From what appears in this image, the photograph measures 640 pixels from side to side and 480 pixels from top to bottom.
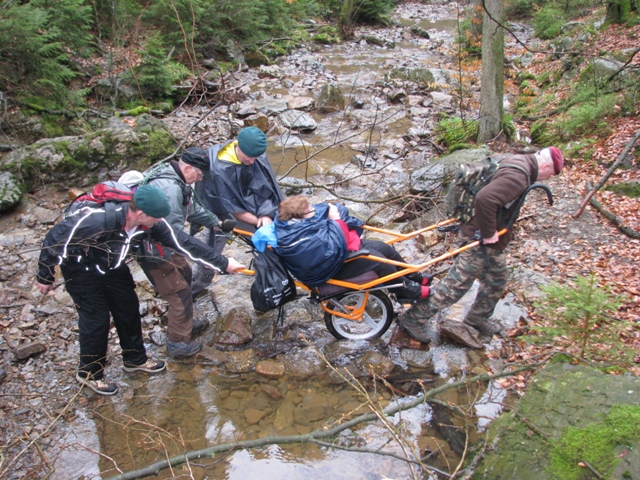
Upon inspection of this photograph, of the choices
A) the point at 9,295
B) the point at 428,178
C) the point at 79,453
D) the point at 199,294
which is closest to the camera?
the point at 79,453

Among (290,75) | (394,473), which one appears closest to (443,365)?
(394,473)

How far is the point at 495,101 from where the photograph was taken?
913 cm

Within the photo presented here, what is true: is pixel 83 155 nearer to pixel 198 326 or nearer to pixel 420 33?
pixel 198 326

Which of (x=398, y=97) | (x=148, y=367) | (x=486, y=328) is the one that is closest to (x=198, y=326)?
(x=148, y=367)

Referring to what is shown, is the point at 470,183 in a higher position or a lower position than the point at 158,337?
higher

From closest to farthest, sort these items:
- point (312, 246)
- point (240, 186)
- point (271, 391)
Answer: point (312, 246)
point (271, 391)
point (240, 186)

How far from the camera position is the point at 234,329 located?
5109mm

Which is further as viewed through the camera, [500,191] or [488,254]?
[488,254]

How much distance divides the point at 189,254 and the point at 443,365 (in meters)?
2.84

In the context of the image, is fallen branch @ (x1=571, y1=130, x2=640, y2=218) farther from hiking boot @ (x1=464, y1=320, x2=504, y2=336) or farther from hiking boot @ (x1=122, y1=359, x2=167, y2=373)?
hiking boot @ (x1=122, y1=359, x2=167, y2=373)

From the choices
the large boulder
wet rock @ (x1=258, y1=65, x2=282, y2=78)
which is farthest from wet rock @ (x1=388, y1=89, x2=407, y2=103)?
the large boulder

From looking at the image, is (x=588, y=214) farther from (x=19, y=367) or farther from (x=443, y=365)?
(x=19, y=367)

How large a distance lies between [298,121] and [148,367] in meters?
8.66

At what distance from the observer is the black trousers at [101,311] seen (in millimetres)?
3948
